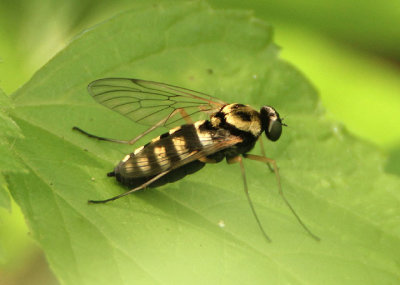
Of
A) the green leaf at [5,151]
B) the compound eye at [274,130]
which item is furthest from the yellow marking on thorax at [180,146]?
the green leaf at [5,151]

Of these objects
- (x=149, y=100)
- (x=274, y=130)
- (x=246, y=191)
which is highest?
(x=149, y=100)

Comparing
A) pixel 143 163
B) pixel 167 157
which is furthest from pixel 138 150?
pixel 167 157

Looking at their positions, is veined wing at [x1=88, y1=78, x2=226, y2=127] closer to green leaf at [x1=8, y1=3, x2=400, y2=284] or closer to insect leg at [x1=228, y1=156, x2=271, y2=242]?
green leaf at [x1=8, y1=3, x2=400, y2=284]

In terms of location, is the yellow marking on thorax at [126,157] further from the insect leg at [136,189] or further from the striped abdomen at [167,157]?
the insect leg at [136,189]

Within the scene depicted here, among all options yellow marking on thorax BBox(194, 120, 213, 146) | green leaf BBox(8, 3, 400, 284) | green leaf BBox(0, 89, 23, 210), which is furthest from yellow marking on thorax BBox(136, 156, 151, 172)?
green leaf BBox(0, 89, 23, 210)

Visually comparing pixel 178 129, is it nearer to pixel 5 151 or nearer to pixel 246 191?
pixel 246 191

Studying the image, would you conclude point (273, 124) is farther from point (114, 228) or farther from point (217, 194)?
point (114, 228)

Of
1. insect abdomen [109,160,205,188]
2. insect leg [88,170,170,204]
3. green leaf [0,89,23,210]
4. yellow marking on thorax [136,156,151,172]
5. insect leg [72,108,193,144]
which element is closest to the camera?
green leaf [0,89,23,210]
